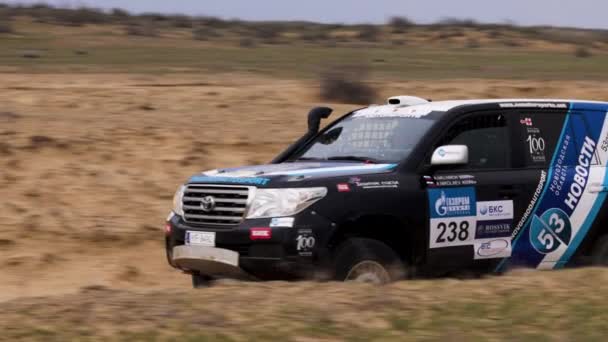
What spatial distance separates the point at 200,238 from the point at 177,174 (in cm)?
633

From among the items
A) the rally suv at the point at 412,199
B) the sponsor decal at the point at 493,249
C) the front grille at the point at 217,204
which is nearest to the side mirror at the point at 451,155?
the rally suv at the point at 412,199

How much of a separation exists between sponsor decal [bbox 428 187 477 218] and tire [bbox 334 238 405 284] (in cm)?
52

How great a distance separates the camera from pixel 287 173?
30.3 ft

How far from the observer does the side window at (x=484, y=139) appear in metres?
9.90

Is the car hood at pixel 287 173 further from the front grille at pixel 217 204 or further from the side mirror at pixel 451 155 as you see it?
the side mirror at pixel 451 155

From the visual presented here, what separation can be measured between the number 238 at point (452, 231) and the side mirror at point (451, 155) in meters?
0.49

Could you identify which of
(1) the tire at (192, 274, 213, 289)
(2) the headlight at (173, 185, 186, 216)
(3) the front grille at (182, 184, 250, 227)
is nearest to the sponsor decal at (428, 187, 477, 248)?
(3) the front grille at (182, 184, 250, 227)

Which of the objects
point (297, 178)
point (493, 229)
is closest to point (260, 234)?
point (297, 178)

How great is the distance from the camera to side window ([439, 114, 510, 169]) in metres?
9.90

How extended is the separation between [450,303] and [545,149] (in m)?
2.64

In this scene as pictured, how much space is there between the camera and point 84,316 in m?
7.50

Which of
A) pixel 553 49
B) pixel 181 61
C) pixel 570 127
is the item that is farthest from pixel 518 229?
pixel 553 49

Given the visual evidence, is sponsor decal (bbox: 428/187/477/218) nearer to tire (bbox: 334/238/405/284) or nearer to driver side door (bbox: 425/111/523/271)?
driver side door (bbox: 425/111/523/271)

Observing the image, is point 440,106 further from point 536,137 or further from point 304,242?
point 304,242
